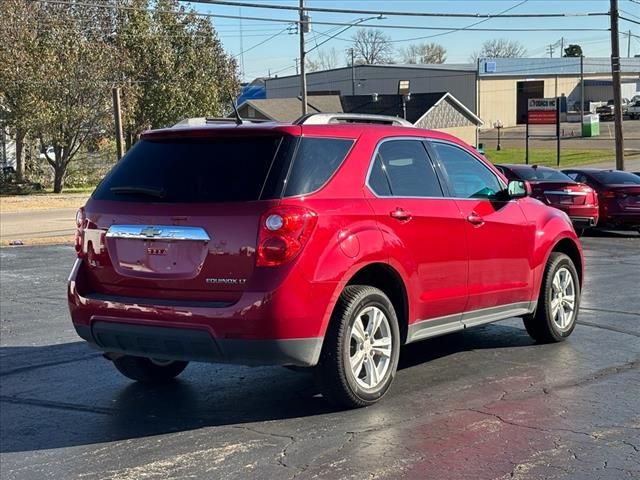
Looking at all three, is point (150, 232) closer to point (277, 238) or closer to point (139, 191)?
point (139, 191)

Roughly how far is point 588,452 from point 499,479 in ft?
2.29

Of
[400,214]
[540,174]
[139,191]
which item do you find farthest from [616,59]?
[139,191]

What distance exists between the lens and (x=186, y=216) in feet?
16.6

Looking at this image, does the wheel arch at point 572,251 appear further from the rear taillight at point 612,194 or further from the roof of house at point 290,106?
the roof of house at point 290,106

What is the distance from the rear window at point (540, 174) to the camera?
18406 mm

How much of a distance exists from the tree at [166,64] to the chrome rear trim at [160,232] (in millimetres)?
37574

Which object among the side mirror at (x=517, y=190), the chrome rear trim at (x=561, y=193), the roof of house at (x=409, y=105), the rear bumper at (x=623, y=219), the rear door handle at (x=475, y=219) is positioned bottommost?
the rear bumper at (x=623, y=219)

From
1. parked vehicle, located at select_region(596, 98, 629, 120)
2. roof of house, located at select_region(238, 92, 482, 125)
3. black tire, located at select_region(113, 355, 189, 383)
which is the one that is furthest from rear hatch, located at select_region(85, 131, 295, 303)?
parked vehicle, located at select_region(596, 98, 629, 120)

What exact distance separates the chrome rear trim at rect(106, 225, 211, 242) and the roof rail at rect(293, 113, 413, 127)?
1007 millimetres

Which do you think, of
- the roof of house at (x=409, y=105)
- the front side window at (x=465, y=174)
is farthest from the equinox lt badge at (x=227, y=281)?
the roof of house at (x=409, y=105)

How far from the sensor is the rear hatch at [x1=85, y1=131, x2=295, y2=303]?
4949 millimetres

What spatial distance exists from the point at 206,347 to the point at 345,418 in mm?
1044

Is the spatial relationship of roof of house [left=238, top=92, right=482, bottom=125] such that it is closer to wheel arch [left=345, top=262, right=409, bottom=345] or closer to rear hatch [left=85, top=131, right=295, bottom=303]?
wheel arch [left=345, top=262, right=409, bottom=345]

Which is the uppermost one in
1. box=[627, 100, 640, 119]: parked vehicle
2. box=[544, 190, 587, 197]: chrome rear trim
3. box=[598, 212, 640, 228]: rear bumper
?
box=[627, 100, 640, 119]: parked vehicle
